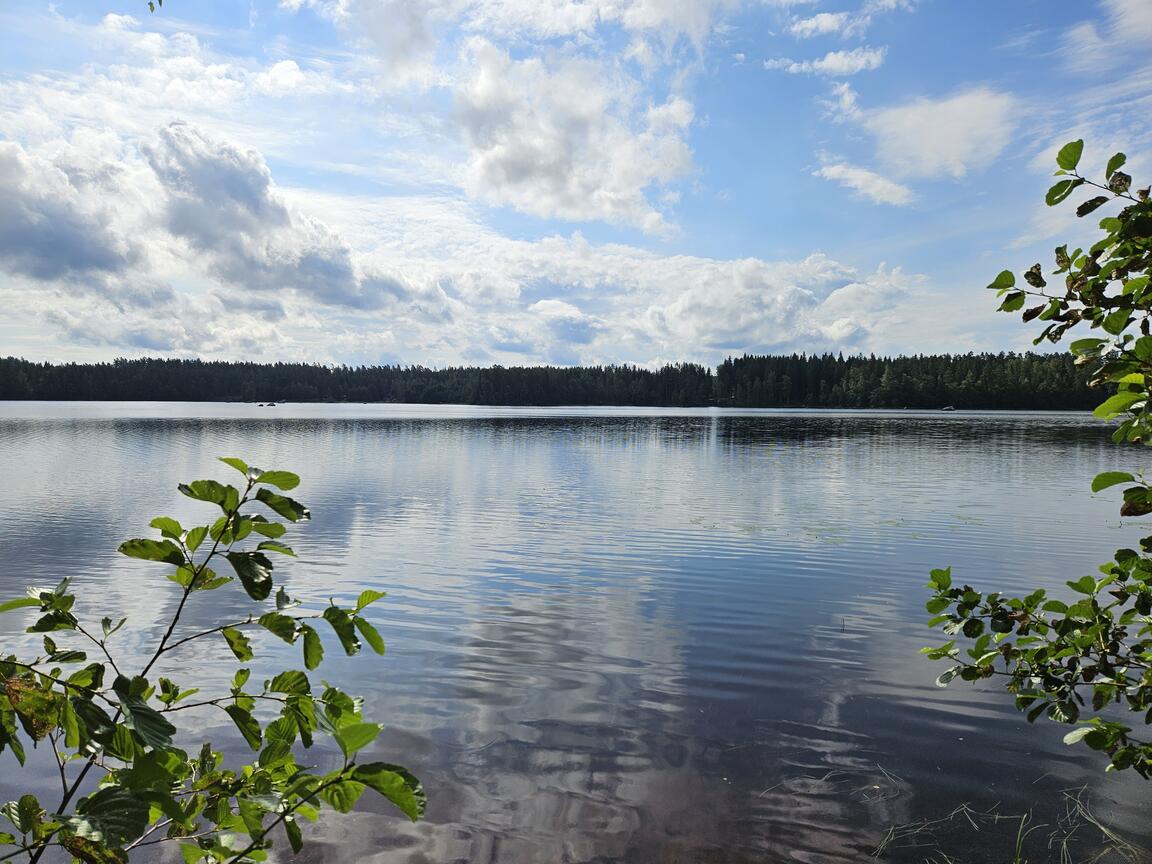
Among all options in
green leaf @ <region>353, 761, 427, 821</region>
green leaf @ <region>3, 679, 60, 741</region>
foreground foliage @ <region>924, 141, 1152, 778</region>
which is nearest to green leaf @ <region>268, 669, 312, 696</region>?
green leaf @ <region>3, 679, 60, 741</region>

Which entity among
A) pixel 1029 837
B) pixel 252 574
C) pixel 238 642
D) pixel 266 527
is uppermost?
pixel 266 527

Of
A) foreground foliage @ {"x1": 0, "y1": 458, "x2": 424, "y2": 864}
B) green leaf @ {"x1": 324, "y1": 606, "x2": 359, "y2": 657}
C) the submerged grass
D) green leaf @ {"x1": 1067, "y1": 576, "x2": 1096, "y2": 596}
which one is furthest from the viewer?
the submerged grass

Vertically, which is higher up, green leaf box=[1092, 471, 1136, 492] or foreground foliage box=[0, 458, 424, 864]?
green leaf box=[1092, 471, 1136, 492]

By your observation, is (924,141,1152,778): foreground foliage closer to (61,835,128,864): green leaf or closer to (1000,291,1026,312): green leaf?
(1000,291,1026,312): green leaf

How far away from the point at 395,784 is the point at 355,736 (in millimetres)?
174

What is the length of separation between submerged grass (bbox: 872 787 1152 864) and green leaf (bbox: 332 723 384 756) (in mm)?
7347

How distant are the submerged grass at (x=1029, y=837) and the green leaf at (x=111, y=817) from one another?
301 inches

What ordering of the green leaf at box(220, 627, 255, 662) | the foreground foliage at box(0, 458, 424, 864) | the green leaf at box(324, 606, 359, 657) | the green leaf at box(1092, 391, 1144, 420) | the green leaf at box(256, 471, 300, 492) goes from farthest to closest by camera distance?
the green leaf at box(1092, 391, 1144, 420)
the green leaf at box(220, 627, 255, 662)
the green leaf at box(324, 606, 359, 657)
the green leaf at box(256, 471, 300, 492)
the foreground foliage at box(0, 458, 424, 864)

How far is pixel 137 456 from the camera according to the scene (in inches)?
2125

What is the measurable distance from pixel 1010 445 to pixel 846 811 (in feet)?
232

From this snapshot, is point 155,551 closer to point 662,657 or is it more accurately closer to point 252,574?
point 252,574

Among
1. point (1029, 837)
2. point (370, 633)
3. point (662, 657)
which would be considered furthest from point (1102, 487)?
point (662, 657)

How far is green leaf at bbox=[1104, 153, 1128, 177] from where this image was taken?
11.7 feet

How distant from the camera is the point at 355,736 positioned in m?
1.99
